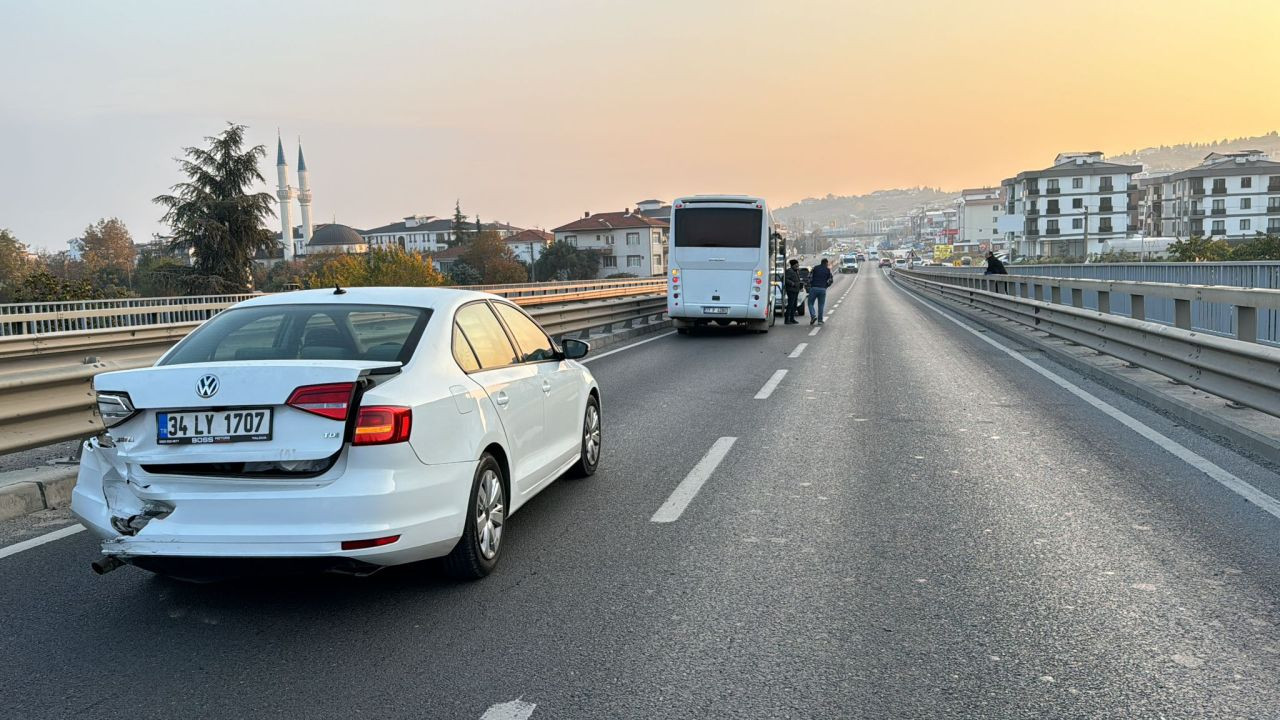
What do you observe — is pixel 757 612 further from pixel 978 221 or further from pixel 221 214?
pixel 978 221

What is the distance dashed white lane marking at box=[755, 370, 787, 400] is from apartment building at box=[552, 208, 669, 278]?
107 meters

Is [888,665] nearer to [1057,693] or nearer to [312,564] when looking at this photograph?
[1057,693]

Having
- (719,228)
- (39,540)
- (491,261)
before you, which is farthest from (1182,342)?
(491,261)

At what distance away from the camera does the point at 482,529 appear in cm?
448

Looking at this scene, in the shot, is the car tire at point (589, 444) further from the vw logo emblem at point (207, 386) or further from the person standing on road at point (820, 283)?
the person standing on road at point (820, 283)

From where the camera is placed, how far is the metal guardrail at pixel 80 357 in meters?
6.26

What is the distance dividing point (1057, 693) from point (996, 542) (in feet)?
6.10

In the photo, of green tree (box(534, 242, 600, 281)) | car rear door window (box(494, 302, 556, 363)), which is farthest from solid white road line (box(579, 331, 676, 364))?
green tree (box(534, 242, 600, 281))

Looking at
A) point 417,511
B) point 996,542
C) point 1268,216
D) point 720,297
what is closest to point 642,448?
point 996,542

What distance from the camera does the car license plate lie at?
3.77 meters

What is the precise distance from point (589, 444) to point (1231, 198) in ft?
372

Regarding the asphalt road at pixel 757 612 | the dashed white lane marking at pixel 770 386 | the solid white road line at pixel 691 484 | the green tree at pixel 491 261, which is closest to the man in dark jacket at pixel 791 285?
the dashed white lane marking at pixel 770 386

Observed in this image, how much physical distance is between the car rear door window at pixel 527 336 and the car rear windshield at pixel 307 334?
957mm

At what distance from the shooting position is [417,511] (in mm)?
3902
